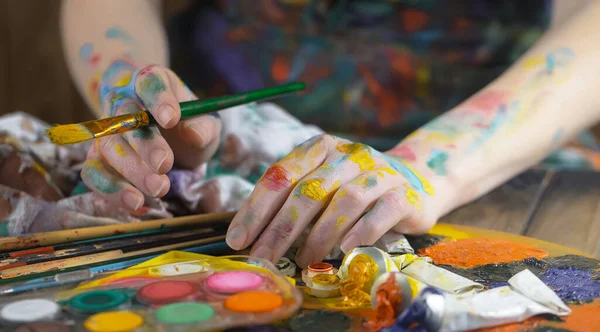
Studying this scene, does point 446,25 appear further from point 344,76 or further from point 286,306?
point 286,306

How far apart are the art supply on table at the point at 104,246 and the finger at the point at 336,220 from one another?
130mm

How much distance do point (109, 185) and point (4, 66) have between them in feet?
4.59

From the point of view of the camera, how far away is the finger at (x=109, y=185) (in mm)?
643

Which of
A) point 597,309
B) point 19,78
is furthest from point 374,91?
point 19,78

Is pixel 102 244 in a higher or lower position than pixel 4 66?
lower

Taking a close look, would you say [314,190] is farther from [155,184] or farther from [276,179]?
[155,184]

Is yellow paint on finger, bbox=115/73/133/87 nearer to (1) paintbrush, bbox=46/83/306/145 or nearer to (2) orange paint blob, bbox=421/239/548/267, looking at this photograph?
(1) paintbrush, bbox=46/83/306/145

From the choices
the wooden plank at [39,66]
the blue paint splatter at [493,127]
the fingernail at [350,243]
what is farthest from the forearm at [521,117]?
the wooden plank at [39,66]

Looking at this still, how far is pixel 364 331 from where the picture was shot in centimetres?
47

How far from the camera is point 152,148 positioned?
0.63m

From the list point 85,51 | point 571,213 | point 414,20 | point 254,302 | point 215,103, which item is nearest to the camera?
point 254,302

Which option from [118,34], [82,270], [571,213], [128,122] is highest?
[118,34]

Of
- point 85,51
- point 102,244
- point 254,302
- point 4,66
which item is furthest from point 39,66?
point 254,302

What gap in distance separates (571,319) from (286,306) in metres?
0.22
